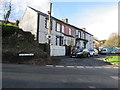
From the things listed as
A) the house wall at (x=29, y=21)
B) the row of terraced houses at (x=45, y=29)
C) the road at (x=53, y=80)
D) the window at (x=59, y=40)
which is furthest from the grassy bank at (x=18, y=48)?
the window at (x=59, y=40)

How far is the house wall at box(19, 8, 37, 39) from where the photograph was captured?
2546 cm

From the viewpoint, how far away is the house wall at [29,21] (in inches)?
1002

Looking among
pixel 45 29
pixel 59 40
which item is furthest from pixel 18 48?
pixel 59 40

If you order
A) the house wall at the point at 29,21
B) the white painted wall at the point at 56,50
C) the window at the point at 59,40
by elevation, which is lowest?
the white painted wall at the point at 56,50

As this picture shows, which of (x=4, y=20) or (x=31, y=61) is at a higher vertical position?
(x=4, y=20)

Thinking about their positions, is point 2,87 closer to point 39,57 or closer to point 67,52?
point 39,57

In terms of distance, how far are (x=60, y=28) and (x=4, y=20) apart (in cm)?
1210

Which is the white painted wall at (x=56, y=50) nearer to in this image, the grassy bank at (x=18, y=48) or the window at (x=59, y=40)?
the grassy bank at (x=18, y=48)

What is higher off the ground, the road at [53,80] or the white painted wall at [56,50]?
the white painted wall at [56,50]

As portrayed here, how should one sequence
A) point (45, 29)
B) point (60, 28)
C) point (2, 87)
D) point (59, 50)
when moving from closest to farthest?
point (2, 87) → point (59, 50) → point (45, 29) → point (60, 28)

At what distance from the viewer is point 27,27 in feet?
90.7

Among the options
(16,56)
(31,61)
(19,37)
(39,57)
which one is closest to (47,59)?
(39,57)

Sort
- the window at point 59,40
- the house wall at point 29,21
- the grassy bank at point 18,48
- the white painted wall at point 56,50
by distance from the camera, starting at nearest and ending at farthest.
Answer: the grassy bank at point 18,48 → the white painted wall at point 56,50 → the house wall at point 29,21 → the window at point 59,40

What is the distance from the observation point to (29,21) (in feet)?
89.4
